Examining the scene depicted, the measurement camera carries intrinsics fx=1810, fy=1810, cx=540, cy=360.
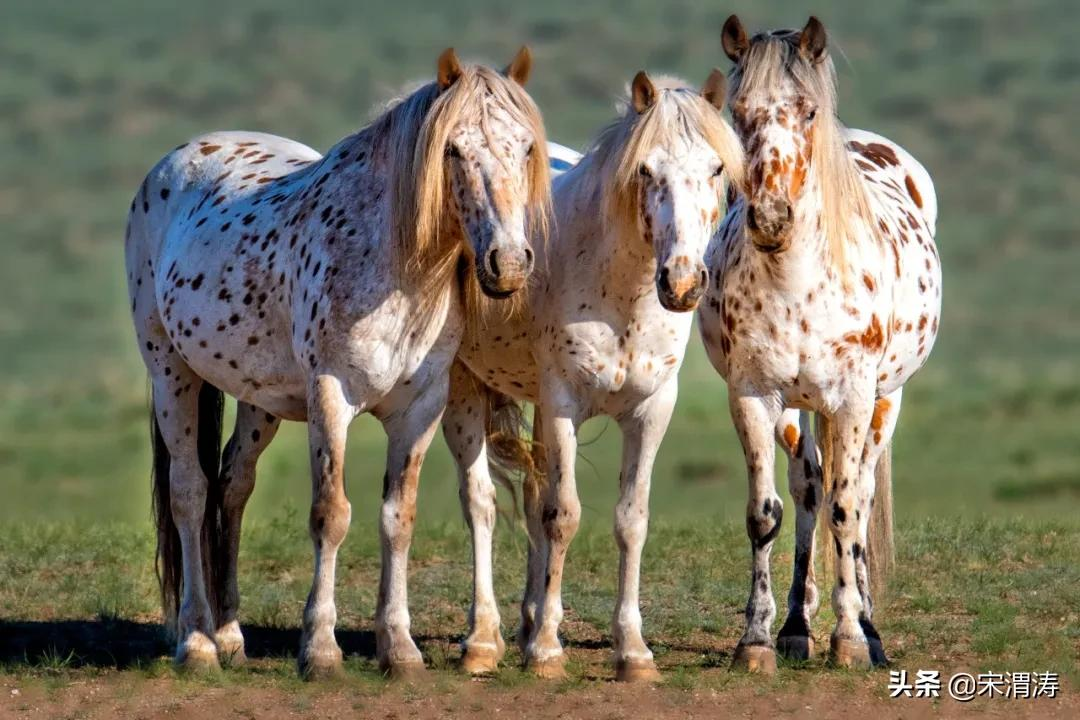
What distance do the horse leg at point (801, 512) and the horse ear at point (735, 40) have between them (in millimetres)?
1731

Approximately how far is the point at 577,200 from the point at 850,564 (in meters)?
1.96

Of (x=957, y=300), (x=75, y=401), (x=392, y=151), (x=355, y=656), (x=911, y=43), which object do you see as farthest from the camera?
(x=911, y=43)

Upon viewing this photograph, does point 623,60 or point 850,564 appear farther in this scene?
point 623,60

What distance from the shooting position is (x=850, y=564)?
781 centimetres

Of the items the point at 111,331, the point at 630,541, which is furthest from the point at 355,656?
the point at 111,331

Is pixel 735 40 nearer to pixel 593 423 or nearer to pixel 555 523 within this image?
pixel 555 523

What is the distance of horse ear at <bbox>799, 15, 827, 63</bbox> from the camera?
7648 millimetres

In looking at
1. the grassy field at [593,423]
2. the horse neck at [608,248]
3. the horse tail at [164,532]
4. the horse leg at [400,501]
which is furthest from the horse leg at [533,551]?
the horse tail at [164,532]

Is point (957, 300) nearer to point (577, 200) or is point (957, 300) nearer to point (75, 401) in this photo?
point (75, 401)

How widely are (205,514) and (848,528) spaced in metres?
3.01

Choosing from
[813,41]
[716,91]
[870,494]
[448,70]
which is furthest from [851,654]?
[448,70]

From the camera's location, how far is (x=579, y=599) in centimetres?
966

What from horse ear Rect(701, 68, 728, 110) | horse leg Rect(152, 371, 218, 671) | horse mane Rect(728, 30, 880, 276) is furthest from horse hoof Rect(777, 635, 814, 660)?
horse leg Rect(152, 371, 218, 671)

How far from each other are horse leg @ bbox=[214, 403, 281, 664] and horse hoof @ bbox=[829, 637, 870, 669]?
2.74 m
